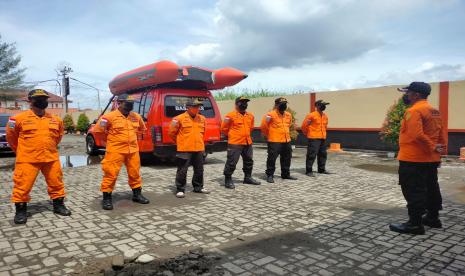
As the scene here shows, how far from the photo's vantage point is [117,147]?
540 centimetres

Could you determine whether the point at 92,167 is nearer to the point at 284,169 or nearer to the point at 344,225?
the point at 284,169

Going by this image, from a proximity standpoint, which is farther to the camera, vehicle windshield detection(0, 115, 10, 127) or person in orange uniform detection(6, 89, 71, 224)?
vehicle windshield detection(0, 115, 10, 127)

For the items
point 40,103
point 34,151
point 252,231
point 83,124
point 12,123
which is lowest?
point 252,231

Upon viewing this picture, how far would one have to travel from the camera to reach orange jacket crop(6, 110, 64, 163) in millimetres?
4754

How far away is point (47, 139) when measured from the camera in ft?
16.0

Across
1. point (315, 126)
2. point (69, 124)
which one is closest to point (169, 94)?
point (315, 126)

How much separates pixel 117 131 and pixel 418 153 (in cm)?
404

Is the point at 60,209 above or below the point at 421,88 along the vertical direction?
below

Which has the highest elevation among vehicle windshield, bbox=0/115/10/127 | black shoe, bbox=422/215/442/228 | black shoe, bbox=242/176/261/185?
vehicle windshield, bbox=0/115/10/127

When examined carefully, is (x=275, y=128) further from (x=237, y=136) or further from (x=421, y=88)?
(x=421, y=88)

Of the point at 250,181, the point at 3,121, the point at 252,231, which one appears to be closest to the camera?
the point at 252,231

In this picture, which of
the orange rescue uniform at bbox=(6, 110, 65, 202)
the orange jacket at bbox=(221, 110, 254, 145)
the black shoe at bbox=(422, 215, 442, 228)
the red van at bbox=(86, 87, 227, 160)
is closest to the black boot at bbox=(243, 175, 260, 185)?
the orange jacket at bbox=(221, 110, 254, 145)

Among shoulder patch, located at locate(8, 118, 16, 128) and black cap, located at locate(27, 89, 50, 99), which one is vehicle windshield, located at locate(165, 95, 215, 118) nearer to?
black cap, located at locate(27, 89, 50, 99)

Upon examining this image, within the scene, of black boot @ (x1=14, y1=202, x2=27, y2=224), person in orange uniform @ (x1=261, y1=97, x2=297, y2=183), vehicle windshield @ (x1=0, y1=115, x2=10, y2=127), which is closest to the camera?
black boot @ (x1=14, y1=202, x2=27, y2=224)
